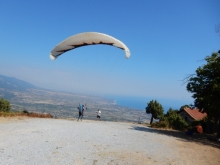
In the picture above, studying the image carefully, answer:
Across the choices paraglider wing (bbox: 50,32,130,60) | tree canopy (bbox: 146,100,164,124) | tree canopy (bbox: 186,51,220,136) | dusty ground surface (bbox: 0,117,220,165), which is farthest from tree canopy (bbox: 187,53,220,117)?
tree canopy (bbox: 146,100,164,124)

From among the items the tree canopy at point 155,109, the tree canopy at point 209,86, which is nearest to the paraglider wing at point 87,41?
the tree canopy at point 209,86

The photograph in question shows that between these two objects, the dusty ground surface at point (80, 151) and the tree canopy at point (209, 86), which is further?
the tree canopy at point (209, 86)

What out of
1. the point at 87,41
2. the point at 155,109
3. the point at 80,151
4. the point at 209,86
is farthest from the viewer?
Answer: the point at 155,109

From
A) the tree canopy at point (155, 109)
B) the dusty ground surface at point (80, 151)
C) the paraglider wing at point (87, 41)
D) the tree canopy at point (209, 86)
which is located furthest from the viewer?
the tree canopy at point (155, 109)

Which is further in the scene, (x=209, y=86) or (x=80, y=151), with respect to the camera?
(x=209, y=86)

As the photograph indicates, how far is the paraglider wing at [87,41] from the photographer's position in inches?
484

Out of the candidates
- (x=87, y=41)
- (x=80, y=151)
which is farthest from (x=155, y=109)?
(x=80, y=151)

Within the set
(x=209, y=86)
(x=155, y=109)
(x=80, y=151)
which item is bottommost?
(x=80, y=151)

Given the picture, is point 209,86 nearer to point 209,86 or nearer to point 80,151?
point 209,86

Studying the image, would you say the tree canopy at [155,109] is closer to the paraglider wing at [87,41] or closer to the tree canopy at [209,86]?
the tree canopy at [209,86]

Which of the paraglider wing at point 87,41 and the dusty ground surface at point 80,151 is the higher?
the paraglider wing at point 87,41

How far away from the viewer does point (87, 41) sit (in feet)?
41.9

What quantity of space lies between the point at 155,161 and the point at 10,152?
22.8 ft

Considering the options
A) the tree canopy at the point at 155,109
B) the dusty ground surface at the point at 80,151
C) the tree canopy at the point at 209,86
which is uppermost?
the tree canopy at the point at 209,86
